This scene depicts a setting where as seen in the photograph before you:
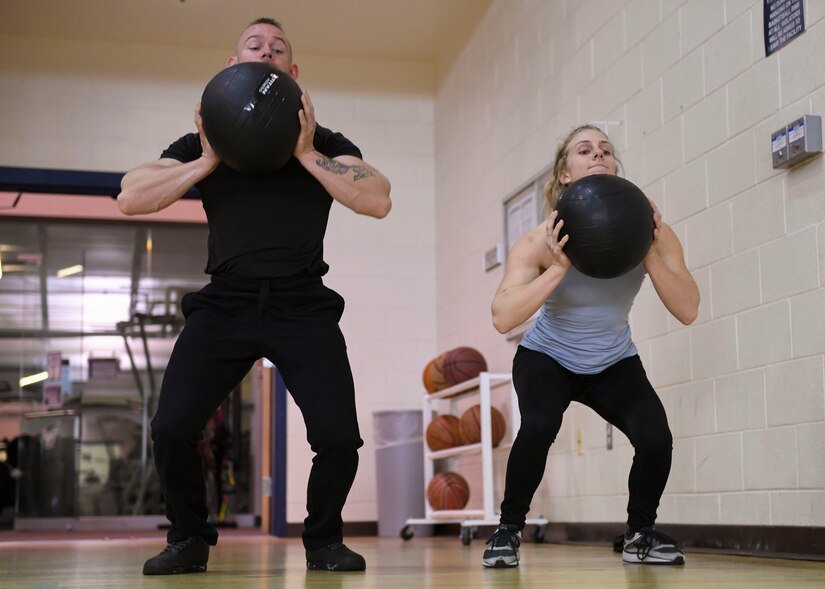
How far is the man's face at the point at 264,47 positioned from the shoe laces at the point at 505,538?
1.43m

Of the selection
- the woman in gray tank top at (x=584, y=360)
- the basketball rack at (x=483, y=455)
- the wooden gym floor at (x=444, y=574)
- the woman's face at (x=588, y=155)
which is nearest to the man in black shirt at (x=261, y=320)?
the wooden gym floor at (x=444, y=574)

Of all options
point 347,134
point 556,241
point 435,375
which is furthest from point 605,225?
point 347,134

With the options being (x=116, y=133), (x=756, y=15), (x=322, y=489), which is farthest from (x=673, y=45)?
(x=116, y=133)

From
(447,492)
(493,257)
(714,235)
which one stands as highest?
(493,257)

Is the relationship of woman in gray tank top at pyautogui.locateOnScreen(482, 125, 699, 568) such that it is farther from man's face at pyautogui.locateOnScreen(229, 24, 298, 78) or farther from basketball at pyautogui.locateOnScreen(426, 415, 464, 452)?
basketball at pyautogui.locateOnScreen(426, 415, 464, 452)

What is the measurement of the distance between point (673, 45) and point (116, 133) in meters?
4.23

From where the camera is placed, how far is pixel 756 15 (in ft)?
11.8

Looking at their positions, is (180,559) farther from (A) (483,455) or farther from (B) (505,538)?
(A) (483,455)

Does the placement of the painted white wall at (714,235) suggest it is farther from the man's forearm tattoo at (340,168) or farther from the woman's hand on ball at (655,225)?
the man's forearm tattoo at (340,168)

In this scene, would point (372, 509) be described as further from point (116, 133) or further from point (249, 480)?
point (249, 480)

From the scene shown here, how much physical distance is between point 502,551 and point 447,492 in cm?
286

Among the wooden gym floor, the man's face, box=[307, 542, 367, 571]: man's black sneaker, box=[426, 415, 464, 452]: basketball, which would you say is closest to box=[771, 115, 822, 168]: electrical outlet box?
the wooden gym floor

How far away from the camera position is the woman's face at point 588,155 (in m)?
3.26

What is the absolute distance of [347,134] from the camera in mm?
7406
